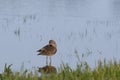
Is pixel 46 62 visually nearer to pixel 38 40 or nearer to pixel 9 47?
pixel 9 47

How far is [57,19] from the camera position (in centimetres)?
1450

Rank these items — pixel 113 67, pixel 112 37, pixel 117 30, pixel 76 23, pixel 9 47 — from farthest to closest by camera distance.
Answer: pixel 76 23
pixel 117 30
pixel 112 37
pixel 9 47
pixel 113 67

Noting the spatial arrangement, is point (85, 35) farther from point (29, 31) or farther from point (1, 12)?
point (1, 12)

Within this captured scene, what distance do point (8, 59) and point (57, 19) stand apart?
5.58m

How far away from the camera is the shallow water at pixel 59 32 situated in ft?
31.0

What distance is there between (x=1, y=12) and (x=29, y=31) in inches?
136

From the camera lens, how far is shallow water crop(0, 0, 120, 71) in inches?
372

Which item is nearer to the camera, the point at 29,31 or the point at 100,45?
the point at 100,45

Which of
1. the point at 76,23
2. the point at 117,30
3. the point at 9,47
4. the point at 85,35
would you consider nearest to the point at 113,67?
A: the point at 9,47

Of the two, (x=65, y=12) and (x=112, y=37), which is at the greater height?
(x=65, y=12)

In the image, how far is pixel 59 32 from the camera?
12273mm

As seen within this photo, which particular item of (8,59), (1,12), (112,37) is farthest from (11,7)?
(8,59)

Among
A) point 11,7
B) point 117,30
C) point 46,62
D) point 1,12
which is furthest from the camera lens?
point 11,7

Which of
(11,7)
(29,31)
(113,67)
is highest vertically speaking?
(11,7)
